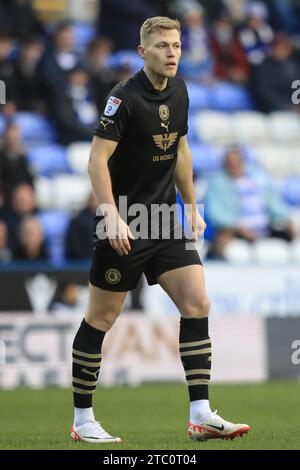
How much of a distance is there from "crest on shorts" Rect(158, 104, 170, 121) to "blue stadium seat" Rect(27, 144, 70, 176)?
939 cm

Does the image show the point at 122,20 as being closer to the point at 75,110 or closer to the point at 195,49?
the point at 195,49

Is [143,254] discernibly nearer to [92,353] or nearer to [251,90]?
[92,353]

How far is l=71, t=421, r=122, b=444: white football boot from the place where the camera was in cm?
693

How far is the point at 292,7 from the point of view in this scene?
2119 cm

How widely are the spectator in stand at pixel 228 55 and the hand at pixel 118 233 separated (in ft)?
41.3

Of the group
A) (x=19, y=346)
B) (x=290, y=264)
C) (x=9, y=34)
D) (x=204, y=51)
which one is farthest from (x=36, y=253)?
(x=204, y=51)

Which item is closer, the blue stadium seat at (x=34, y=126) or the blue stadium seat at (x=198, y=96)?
the blue stadium seat at (x=34, y=126)

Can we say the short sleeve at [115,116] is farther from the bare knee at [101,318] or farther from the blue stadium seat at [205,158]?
the blue stadium seat at [205,158]

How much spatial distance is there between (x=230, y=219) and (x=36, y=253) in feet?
9.64

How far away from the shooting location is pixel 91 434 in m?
6.98

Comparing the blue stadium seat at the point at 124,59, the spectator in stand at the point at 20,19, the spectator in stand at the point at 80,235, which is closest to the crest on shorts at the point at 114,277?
the spectator in stand at the point at 80,235

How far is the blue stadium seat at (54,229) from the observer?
15.2 metres

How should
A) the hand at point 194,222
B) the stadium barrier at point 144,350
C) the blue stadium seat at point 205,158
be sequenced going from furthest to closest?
1. the blue stadium seat at point 205,158
2. the stadium barrier at point 144,350
3. the hand at point 194,222

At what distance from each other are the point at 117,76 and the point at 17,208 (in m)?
3.42
